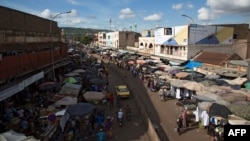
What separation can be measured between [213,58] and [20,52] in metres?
26.4

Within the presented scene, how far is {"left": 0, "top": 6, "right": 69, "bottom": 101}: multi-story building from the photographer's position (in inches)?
756

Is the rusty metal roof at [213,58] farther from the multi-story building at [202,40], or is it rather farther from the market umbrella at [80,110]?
the market umbrella at [80,110]

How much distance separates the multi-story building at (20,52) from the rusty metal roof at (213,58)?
2187 centimetres

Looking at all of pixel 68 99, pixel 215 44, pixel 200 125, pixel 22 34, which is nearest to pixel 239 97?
pixel 200 125

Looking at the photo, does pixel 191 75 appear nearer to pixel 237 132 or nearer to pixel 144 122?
pixel 144 122

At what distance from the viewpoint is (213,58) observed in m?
37.2

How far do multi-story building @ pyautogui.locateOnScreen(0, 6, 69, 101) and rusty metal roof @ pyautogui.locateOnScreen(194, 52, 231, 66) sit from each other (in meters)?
21.9

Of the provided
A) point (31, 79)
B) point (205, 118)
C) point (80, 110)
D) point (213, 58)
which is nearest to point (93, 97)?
point (80, 110)

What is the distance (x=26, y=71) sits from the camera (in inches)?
918

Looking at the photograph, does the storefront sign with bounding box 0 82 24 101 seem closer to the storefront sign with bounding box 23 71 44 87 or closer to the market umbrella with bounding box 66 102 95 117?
the storefront sign with bounding box 23 71 44 87

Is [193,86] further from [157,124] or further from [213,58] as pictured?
[213,58]

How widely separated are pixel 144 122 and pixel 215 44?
1137 inches

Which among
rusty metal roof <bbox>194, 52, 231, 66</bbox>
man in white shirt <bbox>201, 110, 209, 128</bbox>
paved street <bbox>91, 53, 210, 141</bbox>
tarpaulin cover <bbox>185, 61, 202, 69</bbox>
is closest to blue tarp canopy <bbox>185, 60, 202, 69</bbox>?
tarpaulin cover <bbox>185, 61, 202, 69</bbox>

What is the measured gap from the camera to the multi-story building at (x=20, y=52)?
63.0ft
